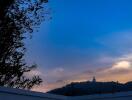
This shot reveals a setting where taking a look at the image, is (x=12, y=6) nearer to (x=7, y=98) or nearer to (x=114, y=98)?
(x=114, y=98)

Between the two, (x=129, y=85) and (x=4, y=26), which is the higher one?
(x=4, y=26)

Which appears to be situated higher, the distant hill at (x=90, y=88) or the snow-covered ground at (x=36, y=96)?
the distant hill at (x=90, y=88)

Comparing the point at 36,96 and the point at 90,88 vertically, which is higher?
the point at 90,88

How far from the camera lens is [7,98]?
1331 centimetres

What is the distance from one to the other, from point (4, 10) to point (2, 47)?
2286 mm

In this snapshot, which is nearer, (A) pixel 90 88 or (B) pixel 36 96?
(B) pixel 36 96

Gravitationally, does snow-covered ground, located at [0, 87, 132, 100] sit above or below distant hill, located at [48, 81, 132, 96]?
below

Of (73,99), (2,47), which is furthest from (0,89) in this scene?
(2,47)

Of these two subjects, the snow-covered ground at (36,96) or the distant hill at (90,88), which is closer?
the snow-covered ground at (36,96)

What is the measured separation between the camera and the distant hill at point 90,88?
2078 centimetres

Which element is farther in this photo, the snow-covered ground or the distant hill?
the distant hill

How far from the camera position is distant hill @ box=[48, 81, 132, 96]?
2078 centimetres

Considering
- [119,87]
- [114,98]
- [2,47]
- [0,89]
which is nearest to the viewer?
[0,89]

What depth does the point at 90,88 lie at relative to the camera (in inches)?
878
